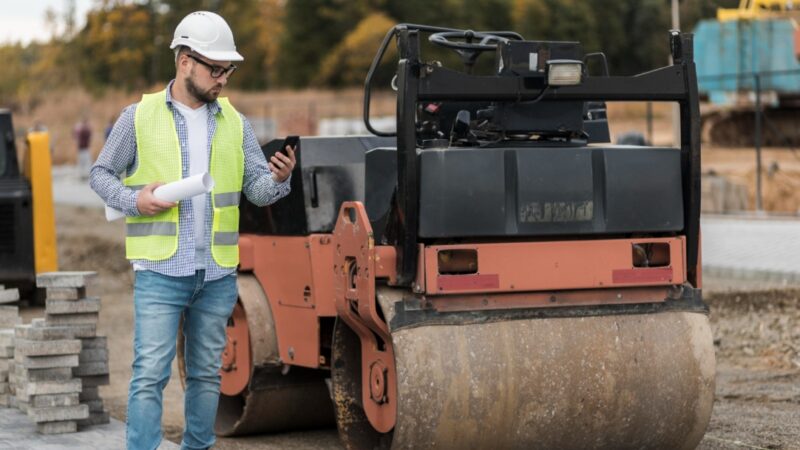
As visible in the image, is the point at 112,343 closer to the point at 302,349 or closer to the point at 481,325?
the point at 302,349

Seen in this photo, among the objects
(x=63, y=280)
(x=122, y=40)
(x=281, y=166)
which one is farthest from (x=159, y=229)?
(x=122, y=40)

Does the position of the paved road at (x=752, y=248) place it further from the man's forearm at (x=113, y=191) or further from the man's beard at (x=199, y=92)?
the man's forearm at (x=113, y=191)

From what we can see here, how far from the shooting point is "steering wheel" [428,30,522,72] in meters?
6.98

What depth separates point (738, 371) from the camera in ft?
32.2

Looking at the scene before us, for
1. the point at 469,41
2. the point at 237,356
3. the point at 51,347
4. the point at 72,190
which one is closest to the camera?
the point at 469,41

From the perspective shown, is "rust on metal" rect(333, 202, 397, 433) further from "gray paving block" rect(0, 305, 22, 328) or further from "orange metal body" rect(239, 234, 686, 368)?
"gray paving block" rect(0, 305, 22, 328)

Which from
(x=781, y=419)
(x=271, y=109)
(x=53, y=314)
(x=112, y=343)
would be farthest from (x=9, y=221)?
(x=271, y=109)

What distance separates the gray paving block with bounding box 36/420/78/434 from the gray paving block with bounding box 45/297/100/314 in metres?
0.56

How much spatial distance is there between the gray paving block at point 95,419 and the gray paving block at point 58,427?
0.12 m

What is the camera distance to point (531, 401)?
20.2 feet

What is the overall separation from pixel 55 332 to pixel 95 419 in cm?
52

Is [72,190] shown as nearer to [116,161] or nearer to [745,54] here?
[745,54]

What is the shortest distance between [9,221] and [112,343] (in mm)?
2645

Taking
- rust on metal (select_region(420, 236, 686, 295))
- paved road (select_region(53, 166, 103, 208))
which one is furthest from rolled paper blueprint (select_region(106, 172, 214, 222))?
paved road (select_region(53, 166, 103, 208))
